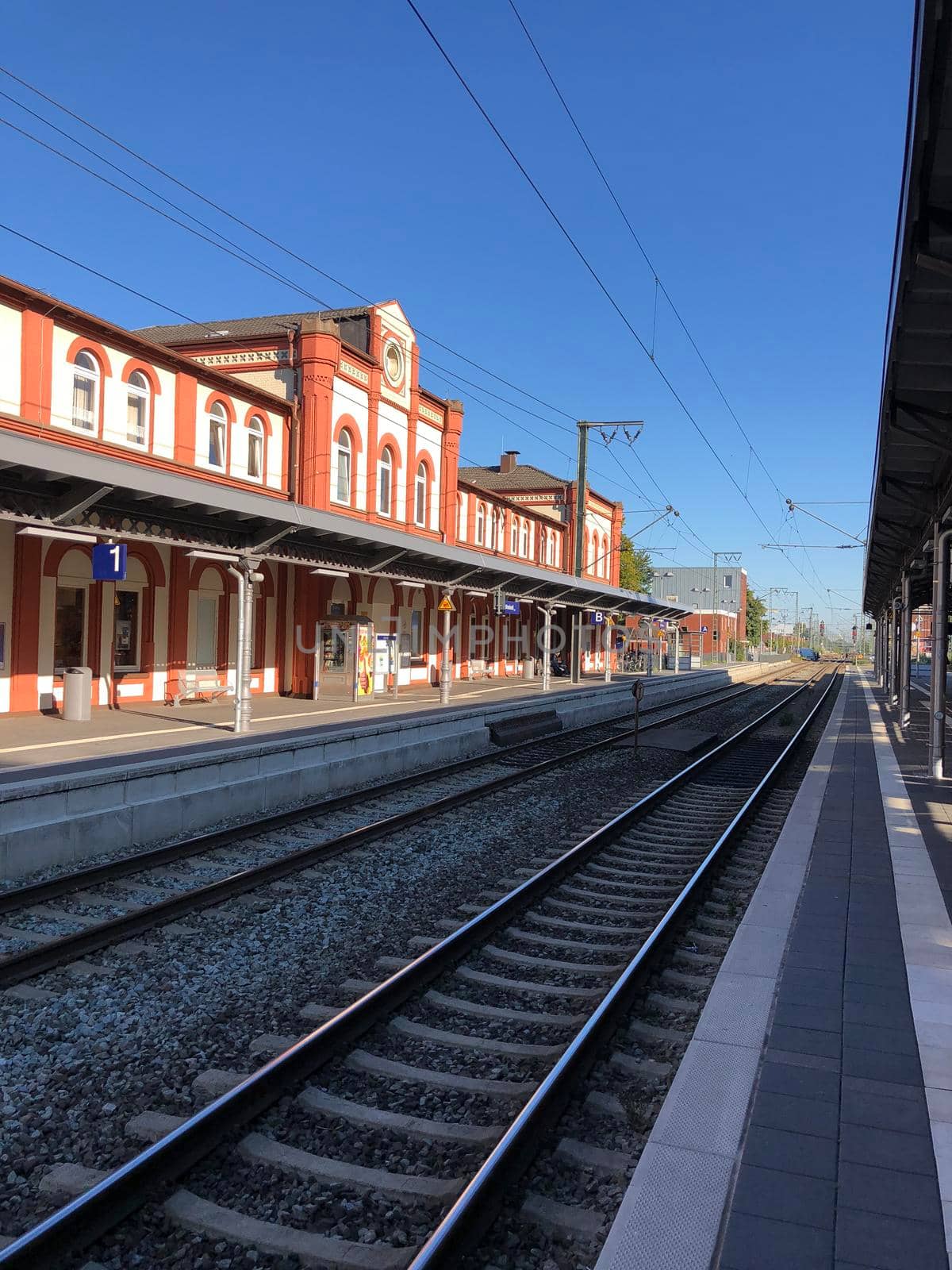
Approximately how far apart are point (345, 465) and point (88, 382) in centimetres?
864

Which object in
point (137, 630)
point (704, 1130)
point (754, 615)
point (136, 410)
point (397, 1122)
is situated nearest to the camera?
point (704, 1130)

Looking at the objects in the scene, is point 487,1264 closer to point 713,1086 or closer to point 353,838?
point 713,1086

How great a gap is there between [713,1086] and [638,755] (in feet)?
39.4

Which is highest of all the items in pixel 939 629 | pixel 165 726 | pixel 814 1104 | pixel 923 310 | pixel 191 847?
pixel 923 310

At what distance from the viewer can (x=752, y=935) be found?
570 cm

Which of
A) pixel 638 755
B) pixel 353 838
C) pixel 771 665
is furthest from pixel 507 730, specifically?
pixel 771 665

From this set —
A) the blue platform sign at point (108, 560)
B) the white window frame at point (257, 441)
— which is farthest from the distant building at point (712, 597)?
the blue platform sign at point (108, 560)

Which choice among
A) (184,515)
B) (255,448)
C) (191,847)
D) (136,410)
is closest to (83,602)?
(136,410)

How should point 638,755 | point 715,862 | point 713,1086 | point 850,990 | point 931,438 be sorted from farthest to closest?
point 638,755 → point 931,438 → point 715,862 → point 850,990 → point 713,1086

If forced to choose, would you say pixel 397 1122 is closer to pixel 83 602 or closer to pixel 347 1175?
pixel 347 1175

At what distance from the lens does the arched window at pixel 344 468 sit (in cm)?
2477

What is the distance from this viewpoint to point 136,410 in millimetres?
18641

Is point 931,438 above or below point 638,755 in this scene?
above

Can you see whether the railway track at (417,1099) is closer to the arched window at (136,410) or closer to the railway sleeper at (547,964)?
the railway sleeper at (547,964)
